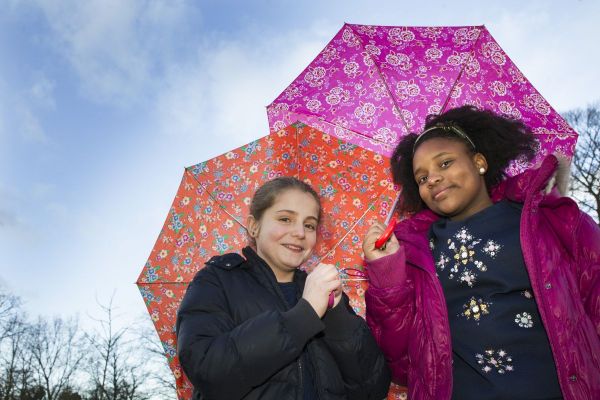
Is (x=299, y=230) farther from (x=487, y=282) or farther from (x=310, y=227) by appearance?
(x=487, y=282)

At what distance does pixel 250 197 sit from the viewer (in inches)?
127

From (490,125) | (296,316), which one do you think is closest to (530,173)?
(490,125)

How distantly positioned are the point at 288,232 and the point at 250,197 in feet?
1.95

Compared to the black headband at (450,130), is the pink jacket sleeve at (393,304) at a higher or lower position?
lower

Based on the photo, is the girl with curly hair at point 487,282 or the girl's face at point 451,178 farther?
the girl's face at point 451,178

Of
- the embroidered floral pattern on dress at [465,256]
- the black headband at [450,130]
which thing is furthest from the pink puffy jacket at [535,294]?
the black headband at [450,130]

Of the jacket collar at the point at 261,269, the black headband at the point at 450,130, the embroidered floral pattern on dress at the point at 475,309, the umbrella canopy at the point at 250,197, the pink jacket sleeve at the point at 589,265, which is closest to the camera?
the pink jacket sleeve at the point at 589,265

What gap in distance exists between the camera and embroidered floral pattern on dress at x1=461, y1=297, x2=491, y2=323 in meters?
2.38

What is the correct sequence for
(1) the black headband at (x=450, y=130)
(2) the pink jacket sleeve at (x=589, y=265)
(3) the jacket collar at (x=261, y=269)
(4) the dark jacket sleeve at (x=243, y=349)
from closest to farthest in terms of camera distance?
1. (4) the dark jacket sleeve at (x=243, y=349)
2. (2) the pink jacket sleeve at (x=589, y=265)
3. (3) the jacket collar at (x=261, y=269)
4. (1) the black headband at (x=450, y=130)

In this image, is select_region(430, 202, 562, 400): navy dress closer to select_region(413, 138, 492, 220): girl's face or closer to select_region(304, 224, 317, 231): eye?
select_region(413, 138, 492, 220): girl's face

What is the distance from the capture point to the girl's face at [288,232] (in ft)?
8.95

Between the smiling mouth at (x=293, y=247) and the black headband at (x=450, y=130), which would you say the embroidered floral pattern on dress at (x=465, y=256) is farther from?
the smiling mouth at (x=293, y=247)

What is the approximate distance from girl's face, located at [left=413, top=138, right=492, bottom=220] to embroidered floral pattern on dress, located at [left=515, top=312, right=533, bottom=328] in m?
0.70

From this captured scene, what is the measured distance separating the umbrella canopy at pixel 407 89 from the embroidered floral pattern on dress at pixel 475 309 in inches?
46.4
